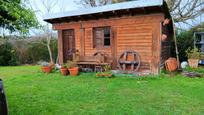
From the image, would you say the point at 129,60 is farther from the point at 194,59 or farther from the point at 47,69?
the point at 47,69

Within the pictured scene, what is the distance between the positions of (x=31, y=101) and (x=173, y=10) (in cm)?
1283

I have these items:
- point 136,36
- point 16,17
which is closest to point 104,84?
point 136,36

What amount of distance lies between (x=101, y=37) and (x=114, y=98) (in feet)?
16.1

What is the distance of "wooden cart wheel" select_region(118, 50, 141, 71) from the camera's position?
8898 millimetres

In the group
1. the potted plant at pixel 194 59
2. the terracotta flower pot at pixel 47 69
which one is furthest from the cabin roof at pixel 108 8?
the potted plant at pixel 194 59

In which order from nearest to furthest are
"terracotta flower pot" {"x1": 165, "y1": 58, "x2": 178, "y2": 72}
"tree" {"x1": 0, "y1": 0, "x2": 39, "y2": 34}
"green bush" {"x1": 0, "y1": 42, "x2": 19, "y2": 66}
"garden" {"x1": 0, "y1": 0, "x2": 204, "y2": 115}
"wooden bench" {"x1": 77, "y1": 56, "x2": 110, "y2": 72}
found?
1. "tree" {"x1": 0, "y1": 0, "x2": 39, "y2": 34}
2. "garden" {"x1": 0, "y1": 0, "x2": 204, "y2": 115}
3. "terracotta flower pot" {"x1": 165, "y1": 58, "x2": 178, "y2": 72}
4. "wooden bench" {"x1": 77, "y1": 56, "x2": 110, "y2": 72}
5. "green bush" {"x1": 0, "y1": 42, "x2": 19, "y2": 66}

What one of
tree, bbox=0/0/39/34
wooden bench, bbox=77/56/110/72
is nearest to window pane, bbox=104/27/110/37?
wooden bench, bbox=77/56/110/72

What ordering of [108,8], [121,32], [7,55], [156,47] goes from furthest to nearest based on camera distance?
[7,55] → [121,32] → [108,8] → [156,47]

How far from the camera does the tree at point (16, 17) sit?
112 inches

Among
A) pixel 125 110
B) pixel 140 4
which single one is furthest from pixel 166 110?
pixel 140 4

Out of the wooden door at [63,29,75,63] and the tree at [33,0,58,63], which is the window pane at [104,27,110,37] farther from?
the tree at [33,0,58,63]

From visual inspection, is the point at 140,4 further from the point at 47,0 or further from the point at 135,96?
the point at 47,0

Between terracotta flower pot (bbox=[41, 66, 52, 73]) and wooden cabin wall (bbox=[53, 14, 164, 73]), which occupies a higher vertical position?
wooden cabin wall (bbox=[53, 14, 164, 73])

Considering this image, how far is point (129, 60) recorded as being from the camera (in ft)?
29.9
